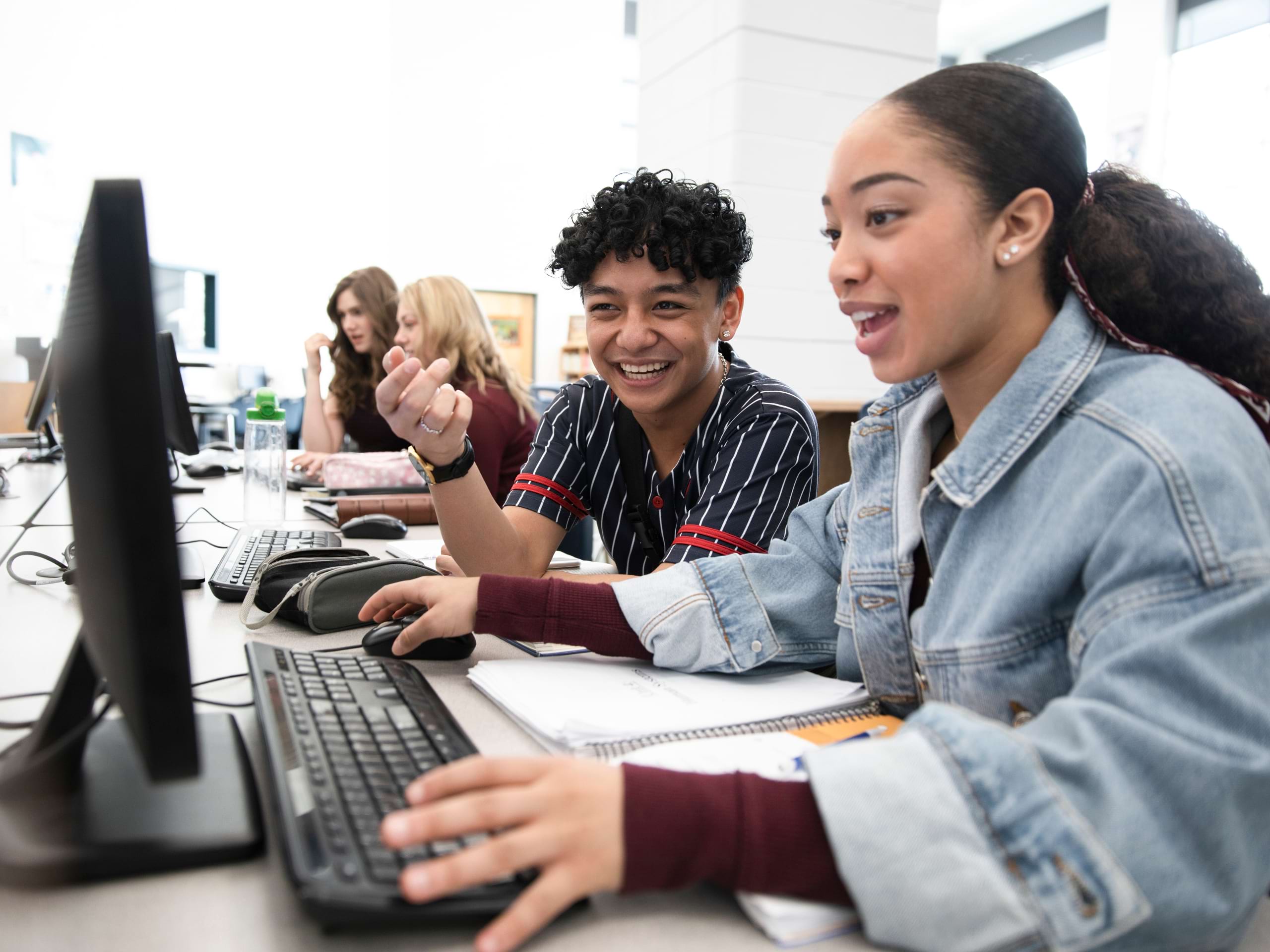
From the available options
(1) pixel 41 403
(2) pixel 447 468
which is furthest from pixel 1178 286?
(1) pixel 41 403

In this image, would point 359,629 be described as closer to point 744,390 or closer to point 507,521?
point 507,521

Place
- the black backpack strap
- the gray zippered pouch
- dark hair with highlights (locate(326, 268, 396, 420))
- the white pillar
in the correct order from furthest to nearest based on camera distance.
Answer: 1. dark hair with highlights (locate(326, 268, 396, 420))
2. the white pillar
3. the black backpack strap
4. the gray zippered pouch

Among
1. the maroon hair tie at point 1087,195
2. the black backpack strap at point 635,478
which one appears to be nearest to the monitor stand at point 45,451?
the black backpack strap at point 635,478

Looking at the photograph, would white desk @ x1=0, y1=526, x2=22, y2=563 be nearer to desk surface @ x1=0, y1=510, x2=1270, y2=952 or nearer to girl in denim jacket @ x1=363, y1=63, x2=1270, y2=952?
girl in denim jacket @ x1=363, y1=63, x2=1270, y2=952

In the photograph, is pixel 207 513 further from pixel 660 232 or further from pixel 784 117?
pixel 784 117

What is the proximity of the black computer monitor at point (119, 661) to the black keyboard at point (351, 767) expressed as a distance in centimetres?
4

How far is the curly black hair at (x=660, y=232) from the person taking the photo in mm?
Answer: 1433

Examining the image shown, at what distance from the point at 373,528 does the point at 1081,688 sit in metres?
1.43

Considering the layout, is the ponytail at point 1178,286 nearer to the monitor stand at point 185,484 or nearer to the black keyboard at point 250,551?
the black keyboard at point 250,551

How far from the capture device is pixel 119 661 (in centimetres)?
50

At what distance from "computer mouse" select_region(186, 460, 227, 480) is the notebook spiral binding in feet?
7.78

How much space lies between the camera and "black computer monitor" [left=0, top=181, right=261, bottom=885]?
1.45 feet

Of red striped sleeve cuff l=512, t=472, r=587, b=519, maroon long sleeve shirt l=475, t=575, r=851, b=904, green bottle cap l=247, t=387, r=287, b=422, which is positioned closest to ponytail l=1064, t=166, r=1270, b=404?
maroon long sleeve shirt l=475, t=575, r=851, b=904

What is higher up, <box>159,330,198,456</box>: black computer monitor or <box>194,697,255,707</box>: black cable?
<box>159,330,198,456</box>: black computer monitor
